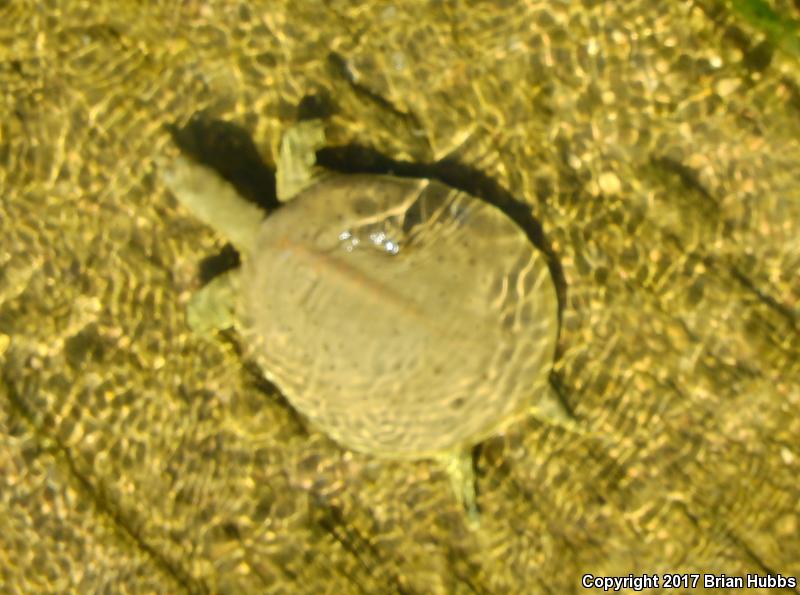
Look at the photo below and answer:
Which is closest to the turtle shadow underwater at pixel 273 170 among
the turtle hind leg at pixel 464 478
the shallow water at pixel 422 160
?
the shallow water at pixel 422 160

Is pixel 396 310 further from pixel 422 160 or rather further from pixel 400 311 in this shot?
pixel 422 160

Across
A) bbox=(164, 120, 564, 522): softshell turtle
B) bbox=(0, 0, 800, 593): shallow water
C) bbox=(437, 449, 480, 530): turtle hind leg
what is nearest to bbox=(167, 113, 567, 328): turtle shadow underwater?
bbox=(0, 0, 800, 593): shallow water

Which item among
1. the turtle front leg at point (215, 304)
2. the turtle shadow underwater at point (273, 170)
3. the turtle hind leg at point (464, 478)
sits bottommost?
the turtle hind leg at point (464, 478)

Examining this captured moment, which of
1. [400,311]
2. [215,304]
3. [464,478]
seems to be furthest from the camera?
[215,304]

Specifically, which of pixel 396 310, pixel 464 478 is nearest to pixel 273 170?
pixel 396 310

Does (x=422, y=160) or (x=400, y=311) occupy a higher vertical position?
(x=422, y=160)

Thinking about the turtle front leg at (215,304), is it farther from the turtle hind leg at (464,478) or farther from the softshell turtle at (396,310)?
the turtle hind leg at (464,478)

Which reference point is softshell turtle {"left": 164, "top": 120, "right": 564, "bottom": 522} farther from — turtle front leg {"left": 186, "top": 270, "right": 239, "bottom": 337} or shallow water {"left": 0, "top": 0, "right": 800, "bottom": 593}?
shallow water {"left": 0, "top": 0, "right": 800, "bottom": 593}
